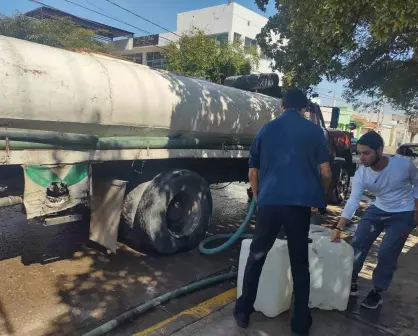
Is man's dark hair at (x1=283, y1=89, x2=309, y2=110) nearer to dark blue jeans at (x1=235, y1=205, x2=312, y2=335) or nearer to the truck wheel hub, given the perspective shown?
dark blue jeans at (x1=235, y1=205, x2=312, y2=335)

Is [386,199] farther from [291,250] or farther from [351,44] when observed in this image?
[351,44]

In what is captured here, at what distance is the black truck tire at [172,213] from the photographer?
14.3 ft

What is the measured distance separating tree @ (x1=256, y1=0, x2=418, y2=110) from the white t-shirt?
1.25 metres

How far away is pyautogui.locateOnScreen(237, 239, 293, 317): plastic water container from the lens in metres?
2.97

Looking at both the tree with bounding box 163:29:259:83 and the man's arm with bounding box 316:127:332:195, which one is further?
the tree with bounding box 163:29:259:83

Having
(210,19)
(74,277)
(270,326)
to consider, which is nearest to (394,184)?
(270,326)

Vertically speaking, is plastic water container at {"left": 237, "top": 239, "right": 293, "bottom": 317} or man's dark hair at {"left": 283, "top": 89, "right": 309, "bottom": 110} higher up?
man's dark hair at {"left": 283, "top": 89, "right": 309, "bottom": 110}

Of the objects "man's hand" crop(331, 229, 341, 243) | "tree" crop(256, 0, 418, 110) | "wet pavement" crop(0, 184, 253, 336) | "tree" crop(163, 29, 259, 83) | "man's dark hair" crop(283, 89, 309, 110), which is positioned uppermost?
"tree" crop(163, 29, 259, 83)

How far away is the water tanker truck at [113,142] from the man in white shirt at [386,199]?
218 centimetres

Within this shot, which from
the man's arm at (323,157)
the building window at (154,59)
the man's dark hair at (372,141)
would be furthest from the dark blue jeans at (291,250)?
the building window at (154,59)

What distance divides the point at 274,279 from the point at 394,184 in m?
1.39

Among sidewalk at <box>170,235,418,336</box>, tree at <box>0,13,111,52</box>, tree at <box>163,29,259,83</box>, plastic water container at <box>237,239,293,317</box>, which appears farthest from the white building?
plastic water container at <box>237,239,293,317</box>

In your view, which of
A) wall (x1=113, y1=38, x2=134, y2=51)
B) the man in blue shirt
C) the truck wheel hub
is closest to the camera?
the man in blue shirt

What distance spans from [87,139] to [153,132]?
974 mm
